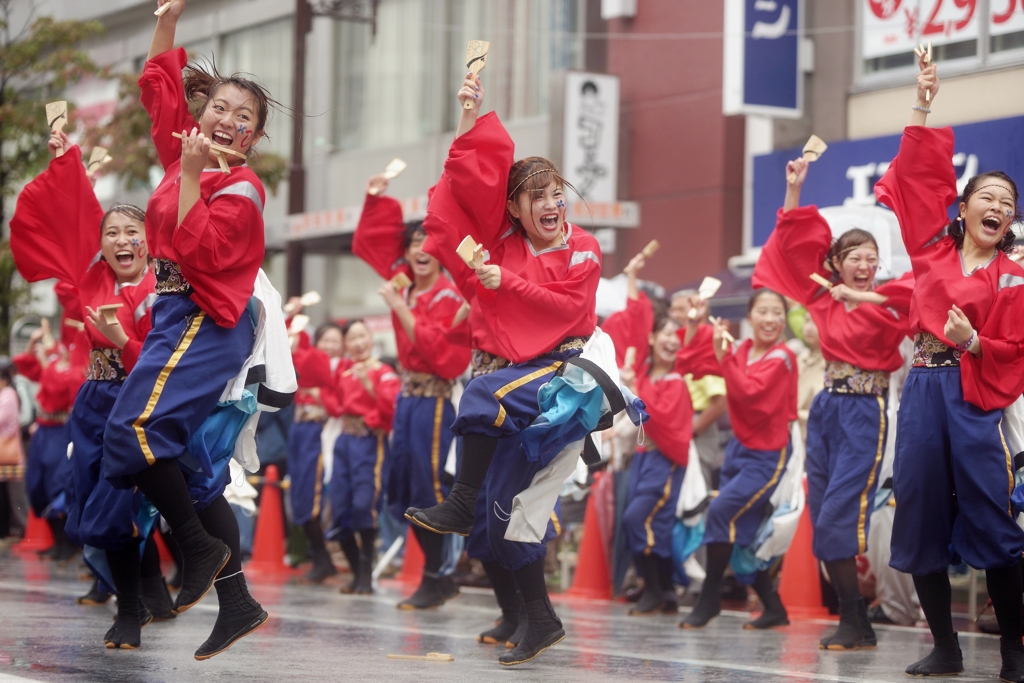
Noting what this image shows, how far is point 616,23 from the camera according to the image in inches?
626

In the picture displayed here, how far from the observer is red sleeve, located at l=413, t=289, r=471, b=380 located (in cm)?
828

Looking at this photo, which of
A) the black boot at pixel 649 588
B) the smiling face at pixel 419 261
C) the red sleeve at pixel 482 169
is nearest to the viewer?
the red sleeve at pixel 482 169

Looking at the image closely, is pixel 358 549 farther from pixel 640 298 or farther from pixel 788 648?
pixel 788 648

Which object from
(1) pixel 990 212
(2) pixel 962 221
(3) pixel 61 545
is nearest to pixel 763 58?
(3) pixel 61 545

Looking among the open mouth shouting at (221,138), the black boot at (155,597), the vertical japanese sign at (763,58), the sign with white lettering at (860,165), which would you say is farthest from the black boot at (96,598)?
the vertical japanese sign at (763,58)

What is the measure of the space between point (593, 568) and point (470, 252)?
5.23m

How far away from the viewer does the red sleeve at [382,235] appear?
27.7ft

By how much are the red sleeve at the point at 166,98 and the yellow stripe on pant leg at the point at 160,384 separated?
0.86 meters

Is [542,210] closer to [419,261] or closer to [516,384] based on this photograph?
[516,384]

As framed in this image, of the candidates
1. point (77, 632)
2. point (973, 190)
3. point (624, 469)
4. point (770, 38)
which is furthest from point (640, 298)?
point (770, 38)

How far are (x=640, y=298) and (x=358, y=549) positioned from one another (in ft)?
9.08

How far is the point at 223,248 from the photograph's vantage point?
17.5ft

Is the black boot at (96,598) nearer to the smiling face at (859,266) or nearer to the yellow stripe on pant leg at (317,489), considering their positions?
the yellow stripe on pant leg at (317,489)

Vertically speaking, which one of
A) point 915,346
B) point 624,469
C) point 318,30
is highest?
point 318,30
